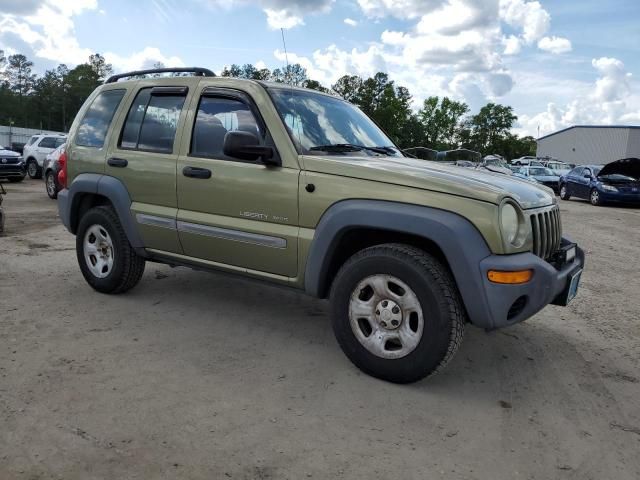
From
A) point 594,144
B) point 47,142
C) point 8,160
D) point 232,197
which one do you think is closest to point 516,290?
point 232,197

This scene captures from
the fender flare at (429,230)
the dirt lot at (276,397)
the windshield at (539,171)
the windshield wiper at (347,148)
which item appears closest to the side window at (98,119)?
the dirt lot at (276,397)

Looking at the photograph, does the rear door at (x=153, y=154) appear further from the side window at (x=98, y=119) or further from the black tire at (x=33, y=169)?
the black tire at (x=33, y=169)

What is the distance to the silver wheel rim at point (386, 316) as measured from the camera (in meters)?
3.27

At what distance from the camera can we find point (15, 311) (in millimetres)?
4531

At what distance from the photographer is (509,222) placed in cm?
315

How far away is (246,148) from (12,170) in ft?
55.4

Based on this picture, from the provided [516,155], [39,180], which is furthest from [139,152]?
[516,155]

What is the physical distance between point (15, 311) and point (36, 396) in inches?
68.9

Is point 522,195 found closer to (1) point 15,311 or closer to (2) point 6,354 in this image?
(2) point 6,354

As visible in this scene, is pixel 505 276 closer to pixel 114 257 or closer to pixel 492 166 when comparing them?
pixel 114 257

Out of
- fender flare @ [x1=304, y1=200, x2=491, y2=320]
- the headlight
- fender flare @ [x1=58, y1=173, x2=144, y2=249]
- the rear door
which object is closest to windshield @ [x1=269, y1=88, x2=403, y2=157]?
fender flare @ [x1=304, y1=200, x2=491, y2=320]

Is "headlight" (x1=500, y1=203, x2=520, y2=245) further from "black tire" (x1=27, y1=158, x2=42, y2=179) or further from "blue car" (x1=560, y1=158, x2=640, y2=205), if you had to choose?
"black tire" (x1=27, y1=158, x2=42, y2=179)

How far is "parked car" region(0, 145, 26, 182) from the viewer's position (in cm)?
1727

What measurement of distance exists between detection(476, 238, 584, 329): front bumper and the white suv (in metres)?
18.8
